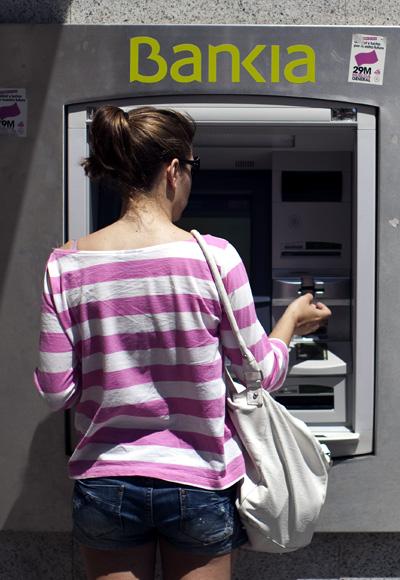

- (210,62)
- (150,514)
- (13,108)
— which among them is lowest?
(150,514)

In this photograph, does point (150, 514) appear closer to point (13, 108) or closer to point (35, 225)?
point (35, 225)

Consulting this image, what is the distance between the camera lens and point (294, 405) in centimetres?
290

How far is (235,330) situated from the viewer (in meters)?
1.76

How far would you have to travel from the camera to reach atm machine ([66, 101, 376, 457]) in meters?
2.79

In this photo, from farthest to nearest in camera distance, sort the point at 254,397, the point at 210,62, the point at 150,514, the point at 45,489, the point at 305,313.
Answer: the point at 45,489 < the point at 210,62 < the point at 305,313 < the point at 254,397 < the point at 150,514

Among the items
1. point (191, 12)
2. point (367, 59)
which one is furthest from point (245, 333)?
point (191, 12)

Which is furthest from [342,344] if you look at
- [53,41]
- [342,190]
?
[53,41]

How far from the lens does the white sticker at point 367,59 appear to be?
109 inches

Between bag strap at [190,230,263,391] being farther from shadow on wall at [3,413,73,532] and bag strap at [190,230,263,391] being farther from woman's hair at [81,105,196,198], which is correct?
→ shadow on wall at [3,413,73,532]

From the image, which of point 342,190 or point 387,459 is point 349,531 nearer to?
point 387,459

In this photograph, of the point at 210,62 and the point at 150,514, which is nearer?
the point at 150,514

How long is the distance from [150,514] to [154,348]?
383 mm

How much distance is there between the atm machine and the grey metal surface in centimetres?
5

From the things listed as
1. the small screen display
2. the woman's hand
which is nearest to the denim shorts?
the woman's hand
